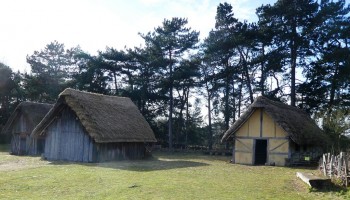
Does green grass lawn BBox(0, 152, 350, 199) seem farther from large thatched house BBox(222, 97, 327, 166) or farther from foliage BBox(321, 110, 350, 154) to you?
foliage BBox(321, 110, 350, 154)

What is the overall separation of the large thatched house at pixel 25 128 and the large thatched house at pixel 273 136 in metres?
→ 17.3

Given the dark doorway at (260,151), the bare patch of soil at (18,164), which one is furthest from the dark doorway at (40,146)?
the dark doorway at (260,151)

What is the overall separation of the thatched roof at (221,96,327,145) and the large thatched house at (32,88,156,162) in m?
7.60

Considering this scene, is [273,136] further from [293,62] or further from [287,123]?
[293,62]

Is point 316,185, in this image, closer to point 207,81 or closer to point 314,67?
point 314,67

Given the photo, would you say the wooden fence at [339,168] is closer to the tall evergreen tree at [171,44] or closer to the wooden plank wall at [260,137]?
the wooden plank wall at [260,137]

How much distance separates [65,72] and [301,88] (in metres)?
36.4

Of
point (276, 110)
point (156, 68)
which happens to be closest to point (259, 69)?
point (156, 68)

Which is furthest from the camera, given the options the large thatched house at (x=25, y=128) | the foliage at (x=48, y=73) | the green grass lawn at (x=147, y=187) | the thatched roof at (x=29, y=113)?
the foliage at (x=48, y=73)

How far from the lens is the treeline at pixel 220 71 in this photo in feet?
121

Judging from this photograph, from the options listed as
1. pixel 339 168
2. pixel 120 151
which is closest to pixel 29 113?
pixel 120 151

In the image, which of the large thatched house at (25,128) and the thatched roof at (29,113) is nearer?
the large thatched house at (25,128)

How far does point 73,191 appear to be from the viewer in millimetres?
A: 12758

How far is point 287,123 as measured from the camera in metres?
25.6
